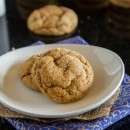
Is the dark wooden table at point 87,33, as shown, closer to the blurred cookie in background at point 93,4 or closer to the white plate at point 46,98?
the blurred cookie in background at point 93,4

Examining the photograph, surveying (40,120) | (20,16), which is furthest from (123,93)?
(20,16)

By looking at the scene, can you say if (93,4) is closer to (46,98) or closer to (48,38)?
(48,38)

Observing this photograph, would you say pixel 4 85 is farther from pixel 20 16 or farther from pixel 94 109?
pixel 20 16

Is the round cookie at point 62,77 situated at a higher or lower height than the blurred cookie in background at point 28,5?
higher

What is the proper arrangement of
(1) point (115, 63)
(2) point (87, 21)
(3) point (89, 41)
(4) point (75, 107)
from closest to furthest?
(4) point (75, 107), (1) point (115, 63), (3) point (89, 41), (2) point (87, 21)

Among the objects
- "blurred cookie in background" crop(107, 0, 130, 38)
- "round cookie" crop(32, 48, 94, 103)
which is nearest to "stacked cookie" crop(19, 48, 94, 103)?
"round cookie" crop(32, 48, 94, 103)

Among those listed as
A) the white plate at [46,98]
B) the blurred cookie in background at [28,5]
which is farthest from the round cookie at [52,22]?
the white plate at [46,98]

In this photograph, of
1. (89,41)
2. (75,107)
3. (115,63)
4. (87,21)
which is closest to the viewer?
(75,107)
